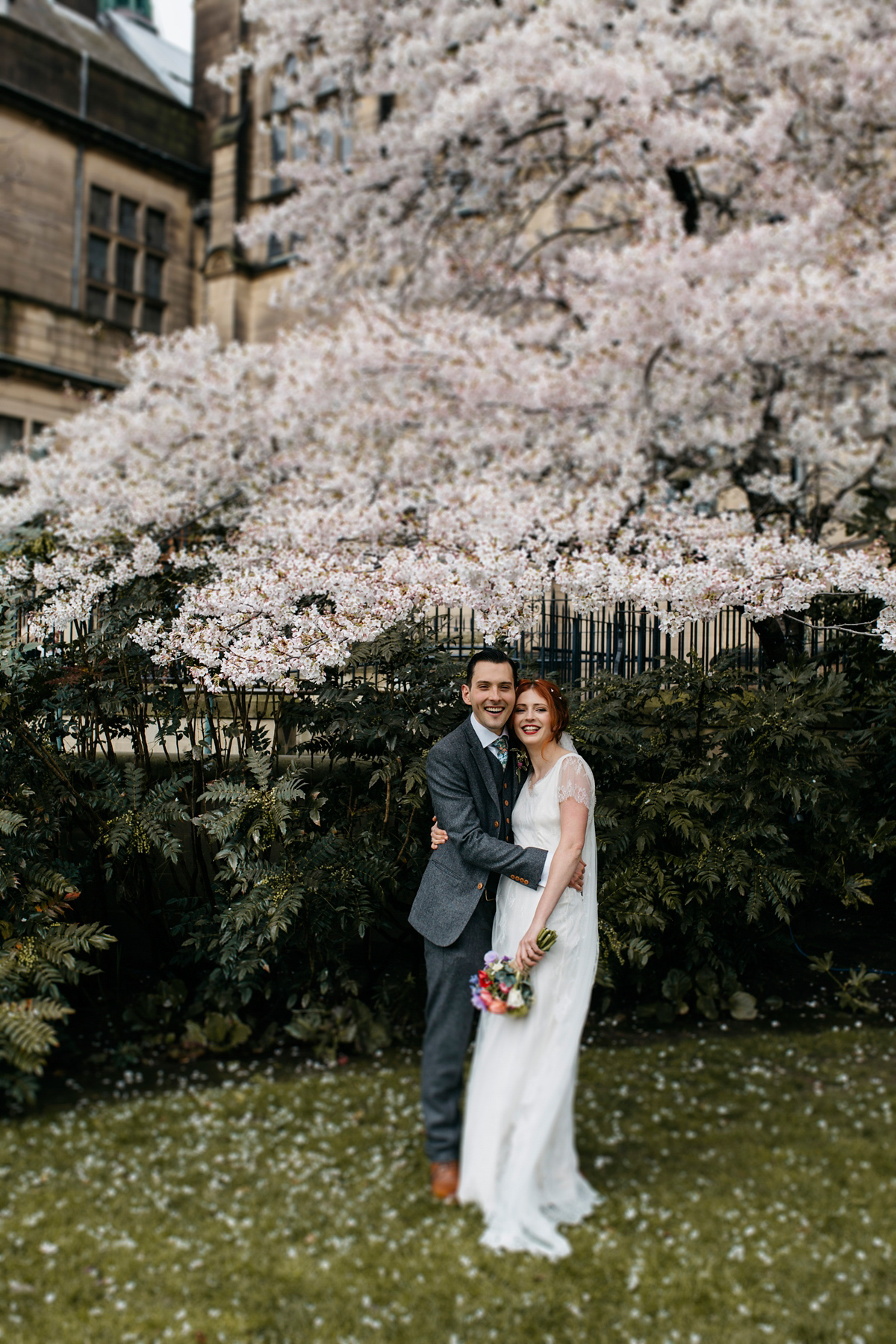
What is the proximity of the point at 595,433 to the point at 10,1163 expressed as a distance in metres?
10.2

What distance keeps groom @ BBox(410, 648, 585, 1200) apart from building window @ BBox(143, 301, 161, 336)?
68.1 feet

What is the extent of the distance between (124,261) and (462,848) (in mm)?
21751

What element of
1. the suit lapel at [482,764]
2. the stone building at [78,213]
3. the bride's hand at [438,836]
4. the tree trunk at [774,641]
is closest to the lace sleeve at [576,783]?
the suit lapel at [482,764]

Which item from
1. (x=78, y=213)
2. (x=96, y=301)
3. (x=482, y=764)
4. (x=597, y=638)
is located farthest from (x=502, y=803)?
(x=78, y=213)

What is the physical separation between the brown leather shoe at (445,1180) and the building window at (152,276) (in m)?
22.2

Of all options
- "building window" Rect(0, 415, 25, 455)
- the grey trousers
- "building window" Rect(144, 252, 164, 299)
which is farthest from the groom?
"building window" Rect(144, 252, 164, 299)

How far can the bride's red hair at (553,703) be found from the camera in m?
3.95

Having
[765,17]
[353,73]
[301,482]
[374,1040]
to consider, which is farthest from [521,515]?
[353,73]

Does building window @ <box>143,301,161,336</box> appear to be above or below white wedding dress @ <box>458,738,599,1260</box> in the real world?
above

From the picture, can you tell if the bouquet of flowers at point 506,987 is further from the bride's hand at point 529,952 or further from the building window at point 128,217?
the building window at point 128,217

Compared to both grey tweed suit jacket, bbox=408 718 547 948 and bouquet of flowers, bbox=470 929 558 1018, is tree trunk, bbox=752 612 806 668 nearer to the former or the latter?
grey tweed suit jacket, bbox=408 718 547 948

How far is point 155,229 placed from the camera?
22859 millimetres

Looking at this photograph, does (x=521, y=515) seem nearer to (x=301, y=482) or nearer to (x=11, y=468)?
(x=301, y=482)

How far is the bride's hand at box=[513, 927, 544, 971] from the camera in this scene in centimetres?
370
